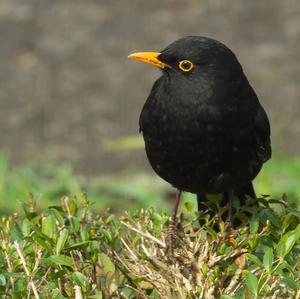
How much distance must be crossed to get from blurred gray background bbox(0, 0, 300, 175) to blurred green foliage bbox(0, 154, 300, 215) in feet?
0.86

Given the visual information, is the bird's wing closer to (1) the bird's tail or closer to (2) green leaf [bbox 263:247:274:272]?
(1) the bird's tail

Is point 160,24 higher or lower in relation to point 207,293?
higher

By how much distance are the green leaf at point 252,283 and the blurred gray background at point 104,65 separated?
4.57 metres

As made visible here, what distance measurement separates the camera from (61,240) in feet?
11.1

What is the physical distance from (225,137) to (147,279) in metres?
1.22

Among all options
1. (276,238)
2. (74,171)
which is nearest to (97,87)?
(74,171)

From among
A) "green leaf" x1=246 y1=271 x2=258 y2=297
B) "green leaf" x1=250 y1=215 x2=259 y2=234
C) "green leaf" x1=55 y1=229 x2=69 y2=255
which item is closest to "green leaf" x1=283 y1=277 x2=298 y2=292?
"green leaf" x1=246 y1=271 x2=258 y2=297

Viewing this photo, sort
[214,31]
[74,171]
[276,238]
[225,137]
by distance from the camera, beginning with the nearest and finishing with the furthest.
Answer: [276,238] → [225,137] → [74,171] → [214,31]

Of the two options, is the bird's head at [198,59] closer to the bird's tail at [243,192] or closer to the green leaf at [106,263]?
the bird's tail at [243,192]

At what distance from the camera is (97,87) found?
29.0ft

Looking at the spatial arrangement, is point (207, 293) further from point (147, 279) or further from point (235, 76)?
point (235, 76)

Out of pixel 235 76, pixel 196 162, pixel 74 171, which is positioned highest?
pixel 235 76

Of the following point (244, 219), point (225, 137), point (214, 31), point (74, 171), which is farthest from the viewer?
point (214, 31)

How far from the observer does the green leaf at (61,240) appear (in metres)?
3.37
